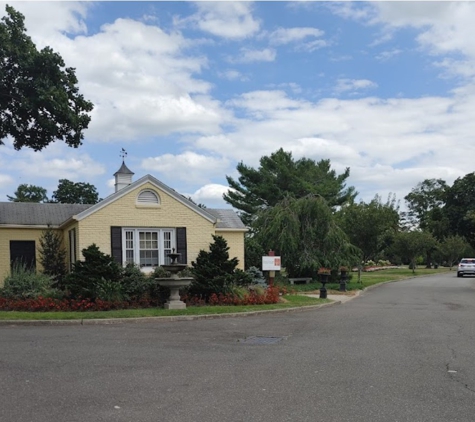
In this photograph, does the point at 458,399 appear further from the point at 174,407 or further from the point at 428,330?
the point at 428,330

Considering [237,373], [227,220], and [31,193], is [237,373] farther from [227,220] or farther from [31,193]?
[31,193]

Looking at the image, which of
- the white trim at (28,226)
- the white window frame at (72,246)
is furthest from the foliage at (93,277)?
the white trim at (28,226)

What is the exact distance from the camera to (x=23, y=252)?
71.8ft

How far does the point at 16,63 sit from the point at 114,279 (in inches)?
392

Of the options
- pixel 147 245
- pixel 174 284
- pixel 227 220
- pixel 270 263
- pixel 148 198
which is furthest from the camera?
pixel 227 220

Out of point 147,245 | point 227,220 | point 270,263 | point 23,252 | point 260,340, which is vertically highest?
point 227,220

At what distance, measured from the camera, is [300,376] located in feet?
25.1

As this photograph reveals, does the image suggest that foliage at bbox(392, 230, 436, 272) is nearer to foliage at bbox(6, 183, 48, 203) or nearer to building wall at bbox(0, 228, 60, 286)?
building wall at bbox(0, 228, 60, 286)

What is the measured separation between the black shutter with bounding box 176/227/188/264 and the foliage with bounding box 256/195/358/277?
8.22 metres

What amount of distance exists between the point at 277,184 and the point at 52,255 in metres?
29.2

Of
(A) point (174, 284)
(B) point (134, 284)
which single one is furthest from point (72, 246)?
(A) point (174, 284)

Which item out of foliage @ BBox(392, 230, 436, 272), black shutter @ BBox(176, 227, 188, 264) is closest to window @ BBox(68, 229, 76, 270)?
black shutter @ BBox(176, 227, 188, 264)

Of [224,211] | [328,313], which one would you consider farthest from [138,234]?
[328,313]

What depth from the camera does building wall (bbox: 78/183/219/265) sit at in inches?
776
